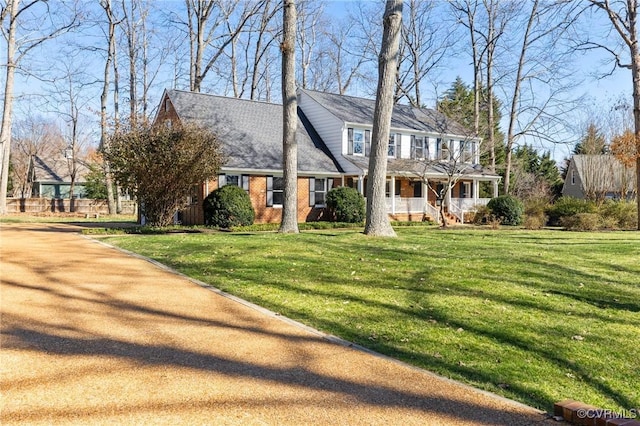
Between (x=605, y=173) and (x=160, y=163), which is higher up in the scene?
(x=605, y=173)

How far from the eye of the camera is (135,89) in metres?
36.3

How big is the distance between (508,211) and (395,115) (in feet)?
29.3

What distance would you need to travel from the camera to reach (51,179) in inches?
1837

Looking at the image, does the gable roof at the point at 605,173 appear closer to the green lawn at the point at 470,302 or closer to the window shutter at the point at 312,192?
the window shutter at the point at 312,192

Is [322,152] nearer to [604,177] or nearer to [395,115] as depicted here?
[395,115]

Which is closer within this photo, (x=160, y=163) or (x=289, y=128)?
(x=289, y=128)

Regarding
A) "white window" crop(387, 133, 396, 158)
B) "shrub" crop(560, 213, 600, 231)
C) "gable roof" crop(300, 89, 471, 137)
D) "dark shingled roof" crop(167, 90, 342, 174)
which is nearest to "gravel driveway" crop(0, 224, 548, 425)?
"dark shingled roof" crop(167, 90, 342, 174)

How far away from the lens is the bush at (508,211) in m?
24.5

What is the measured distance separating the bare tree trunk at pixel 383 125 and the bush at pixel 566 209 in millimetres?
13798

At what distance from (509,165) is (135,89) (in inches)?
1034

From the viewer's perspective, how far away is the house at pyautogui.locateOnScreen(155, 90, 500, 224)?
22391 mm

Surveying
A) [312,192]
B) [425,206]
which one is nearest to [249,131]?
[312,192]

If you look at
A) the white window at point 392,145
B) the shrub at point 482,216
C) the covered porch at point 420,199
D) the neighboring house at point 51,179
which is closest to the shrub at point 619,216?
the shrub at point 482,216

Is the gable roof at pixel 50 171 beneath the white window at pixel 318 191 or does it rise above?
above
